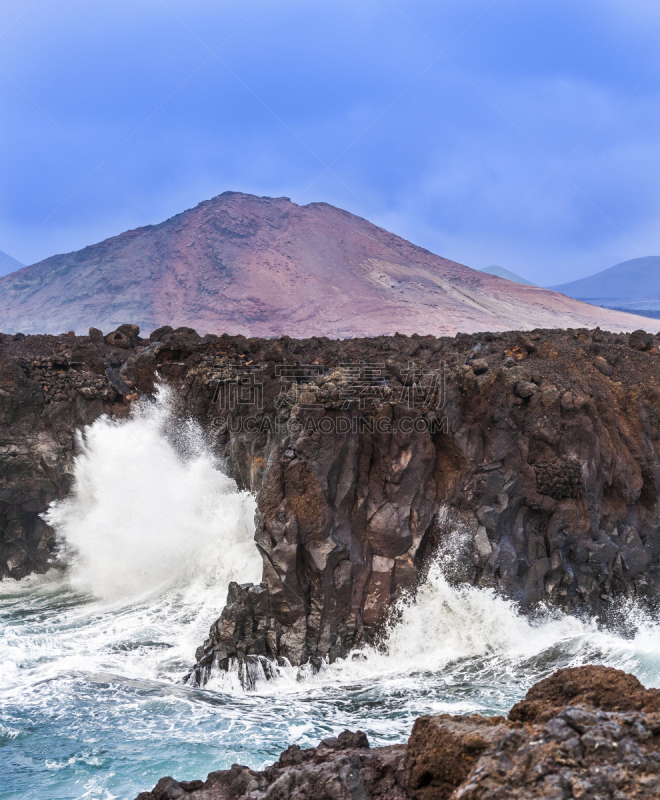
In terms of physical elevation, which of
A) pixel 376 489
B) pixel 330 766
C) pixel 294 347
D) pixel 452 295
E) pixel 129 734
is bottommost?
pixel 129 734

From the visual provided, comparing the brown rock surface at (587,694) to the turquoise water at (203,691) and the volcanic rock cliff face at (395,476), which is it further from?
the volcanic rock cliff face at (395,476)

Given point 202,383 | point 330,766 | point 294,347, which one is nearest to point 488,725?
point 330,766

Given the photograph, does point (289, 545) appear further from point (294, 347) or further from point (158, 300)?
point (158, 300)

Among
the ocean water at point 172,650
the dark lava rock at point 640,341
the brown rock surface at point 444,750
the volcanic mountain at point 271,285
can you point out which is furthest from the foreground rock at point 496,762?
the volcanic mountain at point 271,285

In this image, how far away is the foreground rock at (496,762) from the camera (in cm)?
409

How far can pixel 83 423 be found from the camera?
18.4 m

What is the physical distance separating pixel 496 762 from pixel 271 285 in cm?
8293

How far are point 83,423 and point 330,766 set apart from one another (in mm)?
14688

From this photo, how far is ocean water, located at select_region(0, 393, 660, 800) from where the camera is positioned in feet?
30.3

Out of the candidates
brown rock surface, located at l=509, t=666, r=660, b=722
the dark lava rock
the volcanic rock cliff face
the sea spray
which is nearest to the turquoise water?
the volcanic rock cliff face

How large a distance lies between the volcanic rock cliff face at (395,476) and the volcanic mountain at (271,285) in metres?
50.1

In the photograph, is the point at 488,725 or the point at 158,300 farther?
the point at 158,300

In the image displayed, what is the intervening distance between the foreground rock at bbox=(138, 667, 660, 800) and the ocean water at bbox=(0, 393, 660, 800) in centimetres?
279

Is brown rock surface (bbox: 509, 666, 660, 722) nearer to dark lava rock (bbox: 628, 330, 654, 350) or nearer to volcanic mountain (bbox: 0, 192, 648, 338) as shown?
dark lava rock (bbox: 628, 330, 654, 350)
